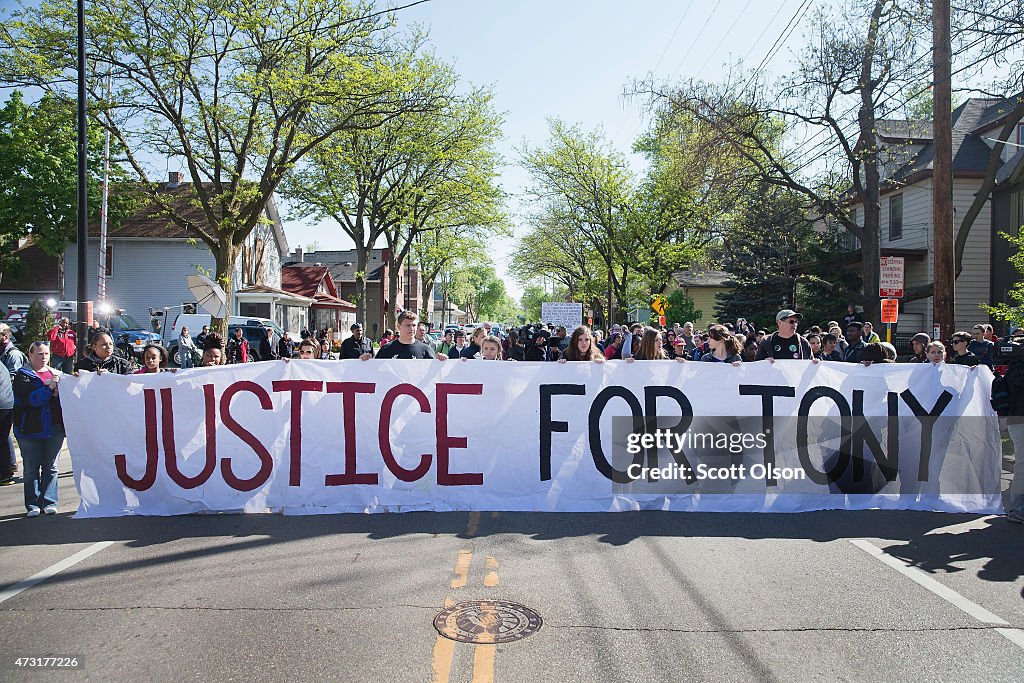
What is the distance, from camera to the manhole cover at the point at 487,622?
171 inches

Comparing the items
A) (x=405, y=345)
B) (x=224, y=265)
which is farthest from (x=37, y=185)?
(x=405, y=345)

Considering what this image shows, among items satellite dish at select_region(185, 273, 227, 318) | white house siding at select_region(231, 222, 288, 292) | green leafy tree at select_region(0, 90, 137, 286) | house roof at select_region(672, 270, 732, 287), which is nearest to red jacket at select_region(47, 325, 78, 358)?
satellite dish at select_region(185, 273, 227, 318)

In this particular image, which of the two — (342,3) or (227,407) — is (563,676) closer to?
(227,407)

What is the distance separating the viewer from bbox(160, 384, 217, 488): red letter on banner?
727 cm

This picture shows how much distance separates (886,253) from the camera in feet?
88.0

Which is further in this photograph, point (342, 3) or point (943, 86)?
point (342, 3)

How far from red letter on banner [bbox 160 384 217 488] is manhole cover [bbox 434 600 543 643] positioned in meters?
3.50

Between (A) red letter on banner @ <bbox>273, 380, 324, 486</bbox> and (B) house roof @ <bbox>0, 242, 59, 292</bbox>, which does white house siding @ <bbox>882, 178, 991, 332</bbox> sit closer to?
(A) red letter on banner @ <bbox>273, 380, 324, 486</bbox>

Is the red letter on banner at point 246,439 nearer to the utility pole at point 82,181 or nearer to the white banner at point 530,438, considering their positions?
the white banner at point 530,438

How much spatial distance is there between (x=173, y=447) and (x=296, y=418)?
3.69 feet

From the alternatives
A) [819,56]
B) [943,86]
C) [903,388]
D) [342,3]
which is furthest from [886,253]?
[903,388]

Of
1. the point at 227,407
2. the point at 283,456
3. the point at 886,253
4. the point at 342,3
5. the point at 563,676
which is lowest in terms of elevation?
the point at 563,676

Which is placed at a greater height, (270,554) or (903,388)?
(903,388)

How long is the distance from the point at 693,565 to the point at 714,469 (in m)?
2.04
